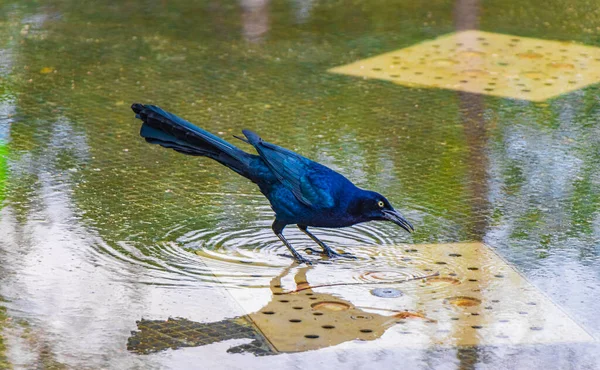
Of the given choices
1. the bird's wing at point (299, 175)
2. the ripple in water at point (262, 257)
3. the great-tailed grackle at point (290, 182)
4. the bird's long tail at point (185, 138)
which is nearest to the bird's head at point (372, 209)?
the great-tailed grackle at point (290, 182)

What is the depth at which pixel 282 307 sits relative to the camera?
5.27m

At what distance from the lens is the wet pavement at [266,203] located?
4.95m

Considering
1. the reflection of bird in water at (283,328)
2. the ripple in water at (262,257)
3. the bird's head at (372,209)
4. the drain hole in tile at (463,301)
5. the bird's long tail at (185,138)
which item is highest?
the bird's long tail at (185,138)

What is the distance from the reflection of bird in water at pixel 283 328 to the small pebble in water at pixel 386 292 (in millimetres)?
177

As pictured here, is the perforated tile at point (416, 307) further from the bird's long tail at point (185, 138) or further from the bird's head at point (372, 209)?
the bird's long tail at point (185, 138)

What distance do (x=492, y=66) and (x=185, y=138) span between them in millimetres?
4122

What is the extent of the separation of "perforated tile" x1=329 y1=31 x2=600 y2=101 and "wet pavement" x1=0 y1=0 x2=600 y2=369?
52 mm

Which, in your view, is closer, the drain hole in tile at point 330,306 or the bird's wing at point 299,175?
the drain hole in tile at point 330,306

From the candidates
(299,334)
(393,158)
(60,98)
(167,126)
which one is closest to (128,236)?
(167,126)

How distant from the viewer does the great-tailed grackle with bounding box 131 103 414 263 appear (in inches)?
220

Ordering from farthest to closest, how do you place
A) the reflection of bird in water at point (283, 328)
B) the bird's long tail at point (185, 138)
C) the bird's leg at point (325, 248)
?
the bird's leg at point (325, 248), the bird's long tail at point (185, 138), the reflection of bird in water at point (283, 328)

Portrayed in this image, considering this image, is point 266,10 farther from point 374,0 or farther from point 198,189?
point 198,189

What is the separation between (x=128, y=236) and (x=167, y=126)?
65 cm

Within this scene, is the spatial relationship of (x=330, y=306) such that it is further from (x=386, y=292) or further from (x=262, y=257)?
(x=262, y=257)
